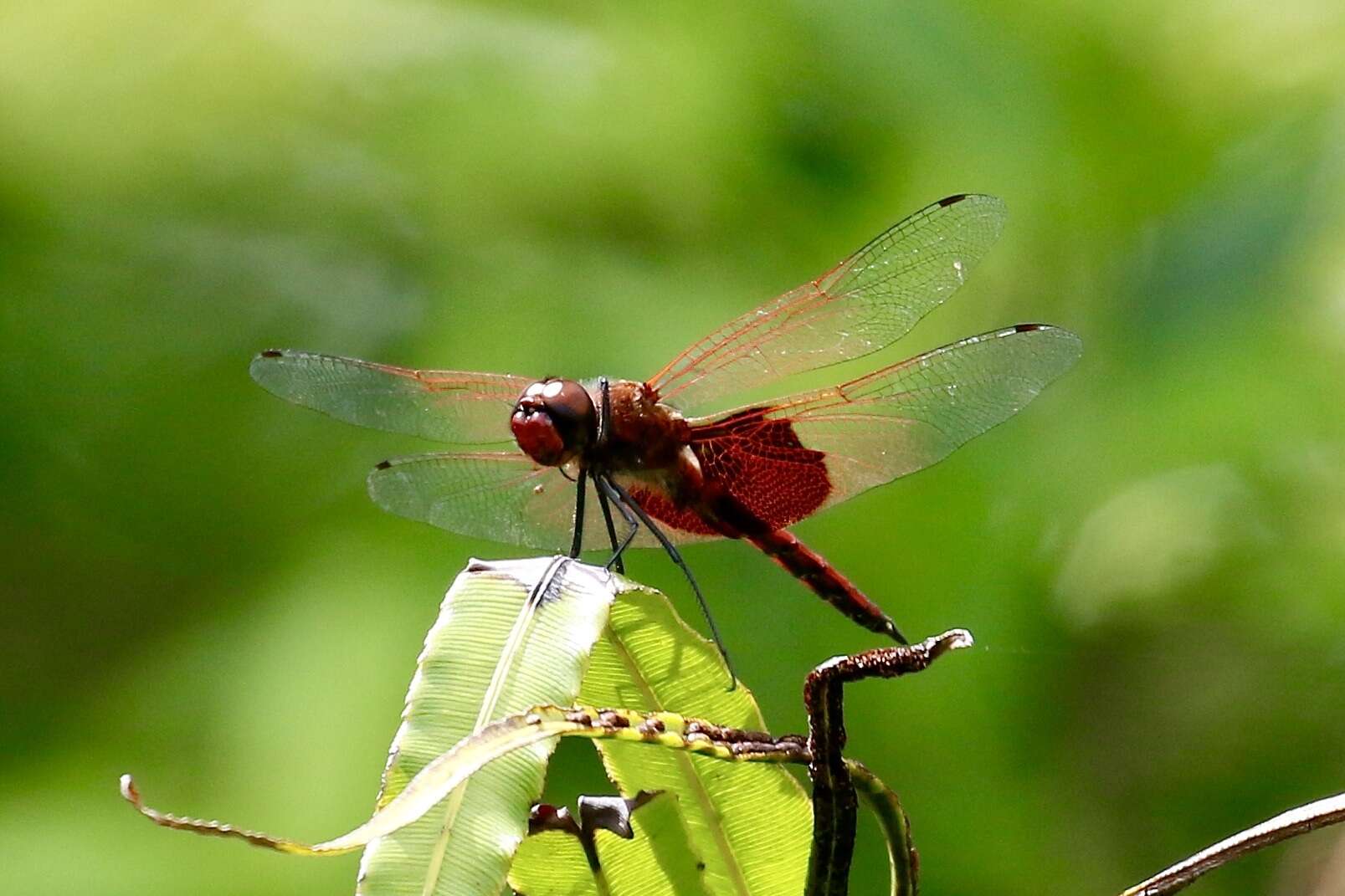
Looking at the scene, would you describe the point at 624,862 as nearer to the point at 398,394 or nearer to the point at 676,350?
the point at 398,394

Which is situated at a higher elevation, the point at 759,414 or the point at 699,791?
the point at 759,414

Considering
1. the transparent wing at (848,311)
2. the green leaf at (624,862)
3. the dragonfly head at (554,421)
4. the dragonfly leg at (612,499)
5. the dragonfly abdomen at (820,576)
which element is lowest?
the green leaf at (624,862)

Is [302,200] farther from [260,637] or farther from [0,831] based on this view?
[0,831]

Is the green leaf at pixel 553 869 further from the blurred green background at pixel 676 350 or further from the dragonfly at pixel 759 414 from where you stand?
the blurred green background at pixel 676 350

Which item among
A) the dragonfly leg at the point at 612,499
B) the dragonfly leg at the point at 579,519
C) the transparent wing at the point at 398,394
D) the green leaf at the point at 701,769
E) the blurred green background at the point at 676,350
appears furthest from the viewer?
the blurred green background at the point at 676,350

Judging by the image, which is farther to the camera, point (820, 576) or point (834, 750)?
point (820, 576)

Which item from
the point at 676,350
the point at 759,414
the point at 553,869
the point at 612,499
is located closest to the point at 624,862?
the point at 553,869

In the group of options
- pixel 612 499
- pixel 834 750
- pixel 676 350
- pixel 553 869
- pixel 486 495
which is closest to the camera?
pixel 834 750

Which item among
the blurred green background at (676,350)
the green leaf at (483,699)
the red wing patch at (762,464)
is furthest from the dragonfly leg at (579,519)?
the green leaf at (483,699)
